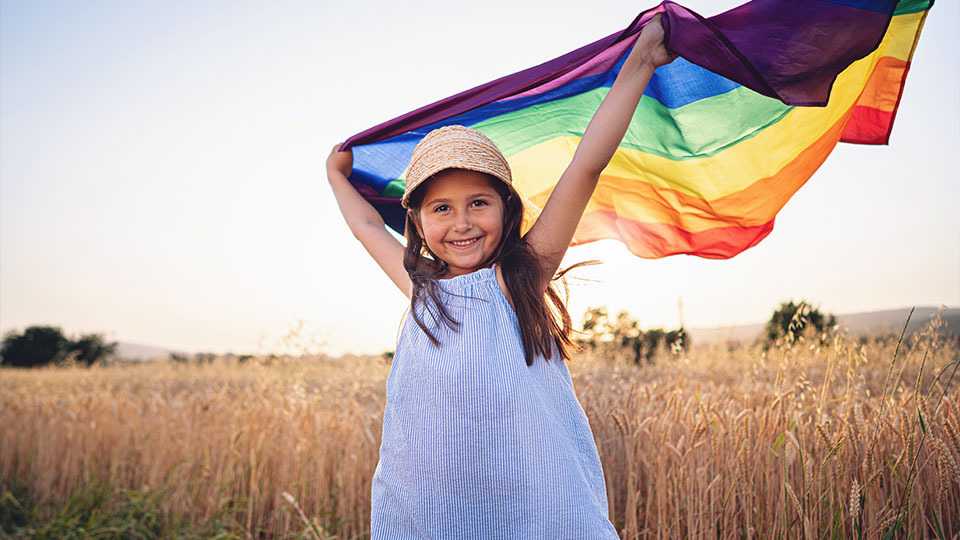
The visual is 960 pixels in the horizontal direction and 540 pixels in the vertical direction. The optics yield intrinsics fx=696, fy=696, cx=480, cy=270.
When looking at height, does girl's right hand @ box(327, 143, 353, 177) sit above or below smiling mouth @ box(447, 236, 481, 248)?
above

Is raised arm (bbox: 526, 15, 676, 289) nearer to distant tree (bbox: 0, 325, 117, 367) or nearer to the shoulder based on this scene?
the shoulder

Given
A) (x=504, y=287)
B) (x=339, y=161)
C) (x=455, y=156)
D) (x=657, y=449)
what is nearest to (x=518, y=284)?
(x=504, y=287)

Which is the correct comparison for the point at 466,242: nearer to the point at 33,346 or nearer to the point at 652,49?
the point at 652,49

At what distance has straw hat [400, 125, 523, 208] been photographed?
1872 millimetres

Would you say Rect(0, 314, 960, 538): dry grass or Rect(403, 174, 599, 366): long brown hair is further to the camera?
Rect(0, 314, 960, 538): dry grass

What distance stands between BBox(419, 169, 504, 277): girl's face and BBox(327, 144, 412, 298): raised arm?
205 millimetres

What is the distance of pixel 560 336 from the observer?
1901mm

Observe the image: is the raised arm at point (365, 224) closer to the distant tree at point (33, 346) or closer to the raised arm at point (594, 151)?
the raised arm at point (594, 151)

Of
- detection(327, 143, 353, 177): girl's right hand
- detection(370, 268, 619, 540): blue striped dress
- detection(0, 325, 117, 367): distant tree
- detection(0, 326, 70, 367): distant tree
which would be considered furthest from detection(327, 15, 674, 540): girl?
detection(0, 326, 70, 367): distant tree

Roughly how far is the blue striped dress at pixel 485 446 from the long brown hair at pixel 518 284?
3cm

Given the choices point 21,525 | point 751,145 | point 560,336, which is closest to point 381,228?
point 560,336

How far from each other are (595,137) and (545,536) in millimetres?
987

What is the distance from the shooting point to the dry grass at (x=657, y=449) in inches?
93.7

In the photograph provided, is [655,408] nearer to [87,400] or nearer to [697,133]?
[697,133]
